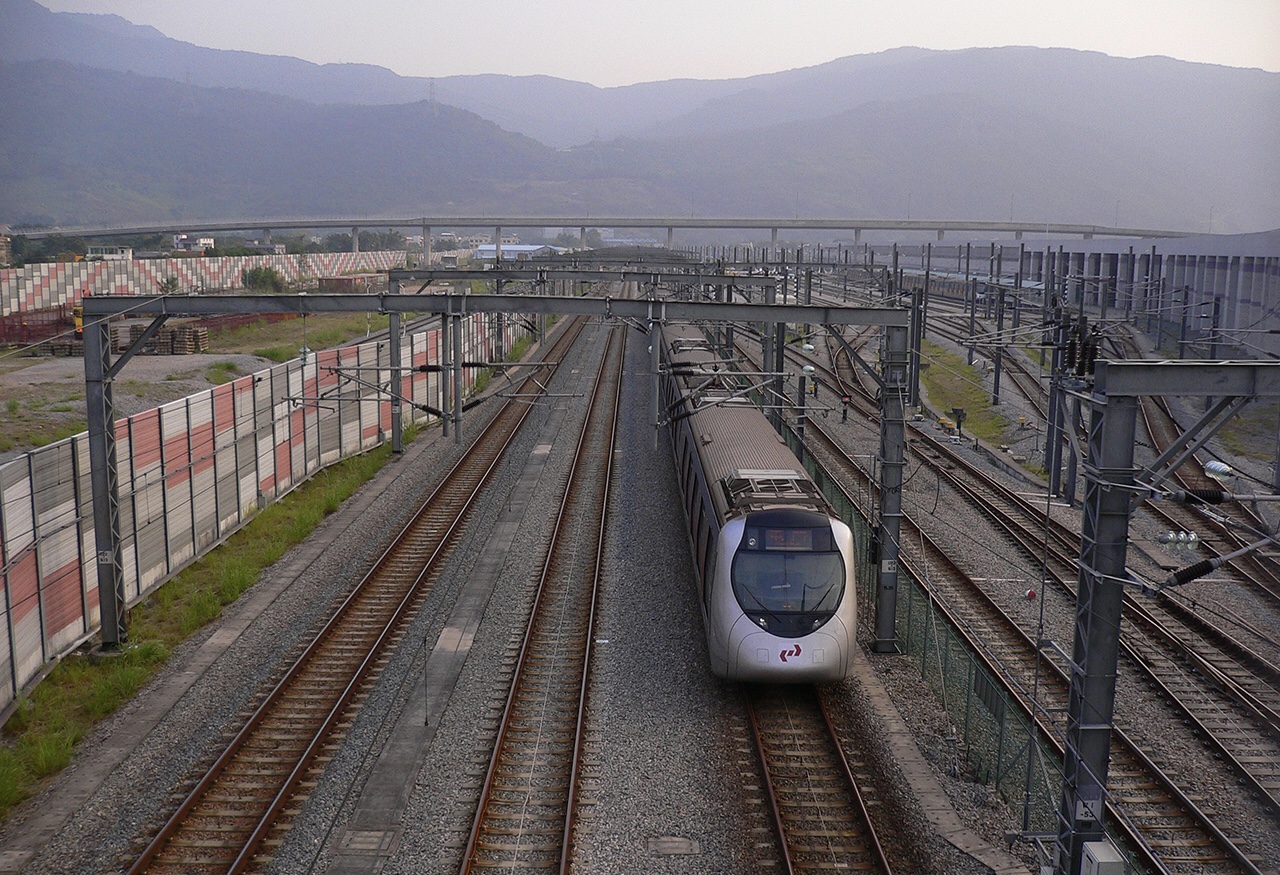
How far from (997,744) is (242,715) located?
9175 mm

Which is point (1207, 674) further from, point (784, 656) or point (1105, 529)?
point (1105, 529)

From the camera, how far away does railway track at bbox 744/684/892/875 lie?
33.3 ft

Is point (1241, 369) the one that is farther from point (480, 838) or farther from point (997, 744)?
point (480, 838)

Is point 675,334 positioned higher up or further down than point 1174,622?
higher up

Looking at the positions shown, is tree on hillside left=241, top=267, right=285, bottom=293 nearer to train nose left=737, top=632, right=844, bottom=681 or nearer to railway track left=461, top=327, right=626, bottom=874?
railway track left=461, top=327, right=626, bottom=874

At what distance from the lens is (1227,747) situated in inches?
494

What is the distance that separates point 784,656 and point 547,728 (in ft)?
10.1

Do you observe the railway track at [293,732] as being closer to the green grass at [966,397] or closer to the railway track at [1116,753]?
the railway track at [1116,753]

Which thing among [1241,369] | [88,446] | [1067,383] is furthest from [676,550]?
[1241,369]

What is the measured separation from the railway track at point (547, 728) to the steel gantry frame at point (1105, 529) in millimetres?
4639

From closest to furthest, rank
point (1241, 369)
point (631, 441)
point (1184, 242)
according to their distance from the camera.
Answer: point (1241, 369) < point (631, 441) < point (1184, 242)

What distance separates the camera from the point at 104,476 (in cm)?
1469

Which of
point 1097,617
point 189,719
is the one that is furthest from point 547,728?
point 1097,617

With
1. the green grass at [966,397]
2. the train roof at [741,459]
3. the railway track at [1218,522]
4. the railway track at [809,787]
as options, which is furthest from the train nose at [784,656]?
the green grass at [966,397]
